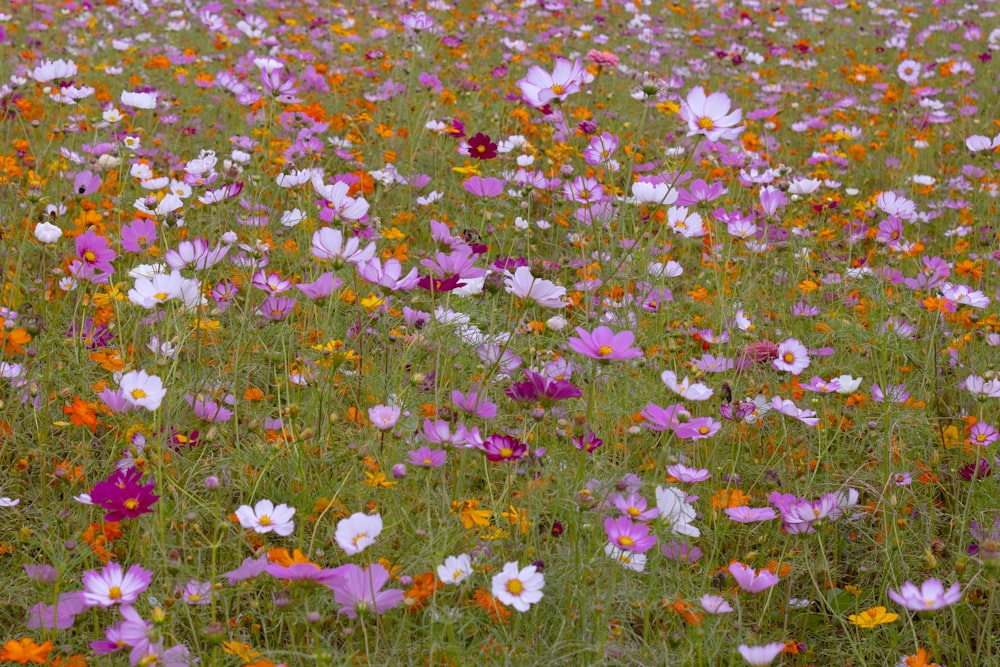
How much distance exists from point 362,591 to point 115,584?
0.30m

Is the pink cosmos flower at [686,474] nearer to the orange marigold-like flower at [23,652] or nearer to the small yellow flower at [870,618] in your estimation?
the small yellow flower at [870,618]

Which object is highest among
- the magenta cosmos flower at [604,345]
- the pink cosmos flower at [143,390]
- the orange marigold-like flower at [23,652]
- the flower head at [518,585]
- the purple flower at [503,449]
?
the magenta cosmos flower at [604,345]

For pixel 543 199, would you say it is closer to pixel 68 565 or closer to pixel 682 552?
pixel 682 552

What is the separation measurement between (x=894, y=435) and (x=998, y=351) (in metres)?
0.31

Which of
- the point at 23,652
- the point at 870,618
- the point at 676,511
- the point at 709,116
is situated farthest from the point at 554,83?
the point at 23,652

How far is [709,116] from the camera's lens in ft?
4.64

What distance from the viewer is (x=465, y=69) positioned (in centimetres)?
369

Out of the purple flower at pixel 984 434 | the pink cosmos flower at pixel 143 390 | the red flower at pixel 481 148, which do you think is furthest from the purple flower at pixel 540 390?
the red flower at pixel 481 148

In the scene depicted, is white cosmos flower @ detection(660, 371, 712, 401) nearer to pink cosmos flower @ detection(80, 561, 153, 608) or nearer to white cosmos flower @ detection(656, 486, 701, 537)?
white cosmos flower @ detection(656, 486, 701, 537)

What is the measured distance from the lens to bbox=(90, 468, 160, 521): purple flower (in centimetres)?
109

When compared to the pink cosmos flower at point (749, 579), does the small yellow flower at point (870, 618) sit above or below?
below

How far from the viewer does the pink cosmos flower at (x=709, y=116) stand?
4.45 ft

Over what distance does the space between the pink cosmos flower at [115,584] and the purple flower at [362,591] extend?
9.2 inches

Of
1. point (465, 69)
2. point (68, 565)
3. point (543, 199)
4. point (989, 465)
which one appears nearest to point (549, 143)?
point (543, 199)
